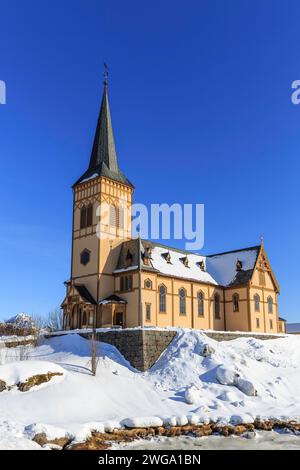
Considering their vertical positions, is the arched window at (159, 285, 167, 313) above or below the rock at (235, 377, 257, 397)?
above

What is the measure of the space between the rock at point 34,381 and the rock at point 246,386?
12013 mm

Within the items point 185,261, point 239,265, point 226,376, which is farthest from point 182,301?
point 226,376

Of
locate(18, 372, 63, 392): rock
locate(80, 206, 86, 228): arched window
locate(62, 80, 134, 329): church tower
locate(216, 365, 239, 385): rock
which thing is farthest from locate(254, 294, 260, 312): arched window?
locate(18, 372, 63, 392): rock

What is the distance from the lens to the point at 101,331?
37.4 metres

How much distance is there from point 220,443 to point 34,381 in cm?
1125

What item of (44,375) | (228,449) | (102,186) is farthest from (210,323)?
(228,449)

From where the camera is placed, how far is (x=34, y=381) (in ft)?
91.8

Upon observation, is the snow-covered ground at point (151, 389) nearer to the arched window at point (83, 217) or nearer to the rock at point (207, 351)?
the rock at point (207, 351)

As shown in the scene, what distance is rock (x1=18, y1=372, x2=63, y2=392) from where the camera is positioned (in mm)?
27562

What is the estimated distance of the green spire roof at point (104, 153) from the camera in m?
47.7

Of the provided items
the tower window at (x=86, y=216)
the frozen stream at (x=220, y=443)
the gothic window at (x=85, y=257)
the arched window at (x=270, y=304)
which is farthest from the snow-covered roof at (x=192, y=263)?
the frozen stream at (x=220, y=443)

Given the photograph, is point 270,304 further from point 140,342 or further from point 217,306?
point 140,342

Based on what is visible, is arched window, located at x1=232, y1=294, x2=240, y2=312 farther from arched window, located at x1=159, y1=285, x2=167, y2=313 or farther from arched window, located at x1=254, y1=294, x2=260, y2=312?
arched window, located at x1=159, y1=285, x2=167, y2=313

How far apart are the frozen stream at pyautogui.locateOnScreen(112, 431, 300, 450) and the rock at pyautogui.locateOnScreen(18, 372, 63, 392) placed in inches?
317
